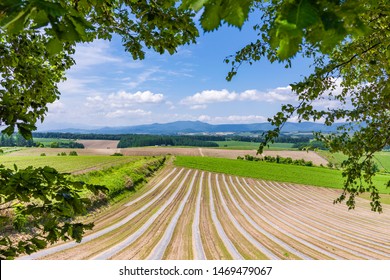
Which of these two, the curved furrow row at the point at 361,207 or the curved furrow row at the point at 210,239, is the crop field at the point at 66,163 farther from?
the curved furrow row at the point at 361,207

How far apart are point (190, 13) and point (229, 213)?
21.7 metres

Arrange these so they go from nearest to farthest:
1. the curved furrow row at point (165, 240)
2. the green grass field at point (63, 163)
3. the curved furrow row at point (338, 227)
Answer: the curved furrow row at point (165, 240)
the curved furrow row at point (338, 227)
the green grass field at point (63, 163)

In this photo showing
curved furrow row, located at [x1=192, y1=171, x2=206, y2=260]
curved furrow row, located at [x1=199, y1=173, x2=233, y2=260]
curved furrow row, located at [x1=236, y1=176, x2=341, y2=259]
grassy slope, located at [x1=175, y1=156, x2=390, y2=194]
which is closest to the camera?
curved furrow row, located at [x1=192, y1=171, x2=206, y2=260]

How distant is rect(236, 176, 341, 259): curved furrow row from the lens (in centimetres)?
1600

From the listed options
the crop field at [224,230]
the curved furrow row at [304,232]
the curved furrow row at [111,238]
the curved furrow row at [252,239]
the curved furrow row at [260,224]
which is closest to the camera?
the curved furrow row at [111,238]

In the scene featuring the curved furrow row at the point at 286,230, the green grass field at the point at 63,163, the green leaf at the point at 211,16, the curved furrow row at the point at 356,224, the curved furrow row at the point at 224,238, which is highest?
the green leaf at the point at 211,16

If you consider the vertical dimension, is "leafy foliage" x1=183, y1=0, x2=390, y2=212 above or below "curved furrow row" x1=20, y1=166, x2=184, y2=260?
above

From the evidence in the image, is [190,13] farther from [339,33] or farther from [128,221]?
[128,221]

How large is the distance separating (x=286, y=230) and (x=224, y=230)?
4.93 metres

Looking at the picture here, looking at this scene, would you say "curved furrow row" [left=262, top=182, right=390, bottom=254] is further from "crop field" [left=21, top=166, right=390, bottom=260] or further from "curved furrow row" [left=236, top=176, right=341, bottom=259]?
"curved furrow row" [left=236, top=176, right=341, bottom=259]

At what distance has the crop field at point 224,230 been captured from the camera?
46.7 ft

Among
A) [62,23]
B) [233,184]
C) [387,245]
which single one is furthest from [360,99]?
[233,184]

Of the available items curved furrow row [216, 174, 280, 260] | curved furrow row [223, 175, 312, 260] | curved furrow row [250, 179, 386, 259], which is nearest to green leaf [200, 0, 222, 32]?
curved furrow row [216, 174, 280, 260]

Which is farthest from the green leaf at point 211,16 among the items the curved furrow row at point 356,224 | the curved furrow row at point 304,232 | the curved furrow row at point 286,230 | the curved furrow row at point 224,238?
the curved furrow row at point 356,224
